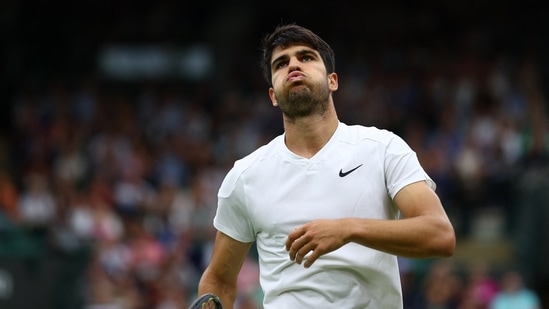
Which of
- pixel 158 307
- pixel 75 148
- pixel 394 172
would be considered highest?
pixel 394 172

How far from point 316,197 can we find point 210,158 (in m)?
10.9

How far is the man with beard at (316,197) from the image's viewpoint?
186 inches

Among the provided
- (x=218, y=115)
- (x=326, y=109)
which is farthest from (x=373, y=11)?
(x=326, y=109)

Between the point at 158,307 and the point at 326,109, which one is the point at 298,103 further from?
the point at 158,307

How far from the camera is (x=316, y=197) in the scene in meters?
4.86

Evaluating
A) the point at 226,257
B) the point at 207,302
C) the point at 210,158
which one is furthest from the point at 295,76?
the point at 210,158

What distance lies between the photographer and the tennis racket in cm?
475

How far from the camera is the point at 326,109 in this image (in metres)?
5.02

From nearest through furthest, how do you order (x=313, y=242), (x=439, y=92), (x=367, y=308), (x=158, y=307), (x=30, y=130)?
(x=313, y=242) < (x=367, y=308) < (x=158, y=307) < (x=439, y=92) < (x=30, y=130)

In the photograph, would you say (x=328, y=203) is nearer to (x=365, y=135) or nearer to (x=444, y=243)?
(x=365, y=135)

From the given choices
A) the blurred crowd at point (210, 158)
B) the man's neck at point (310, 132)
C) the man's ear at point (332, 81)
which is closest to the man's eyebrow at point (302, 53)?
the man's ear at point (332, 81)

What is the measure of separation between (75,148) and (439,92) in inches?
193

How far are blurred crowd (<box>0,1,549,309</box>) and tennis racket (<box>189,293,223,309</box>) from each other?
6373 millimetres

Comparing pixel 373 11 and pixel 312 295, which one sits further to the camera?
pixel 373 11
